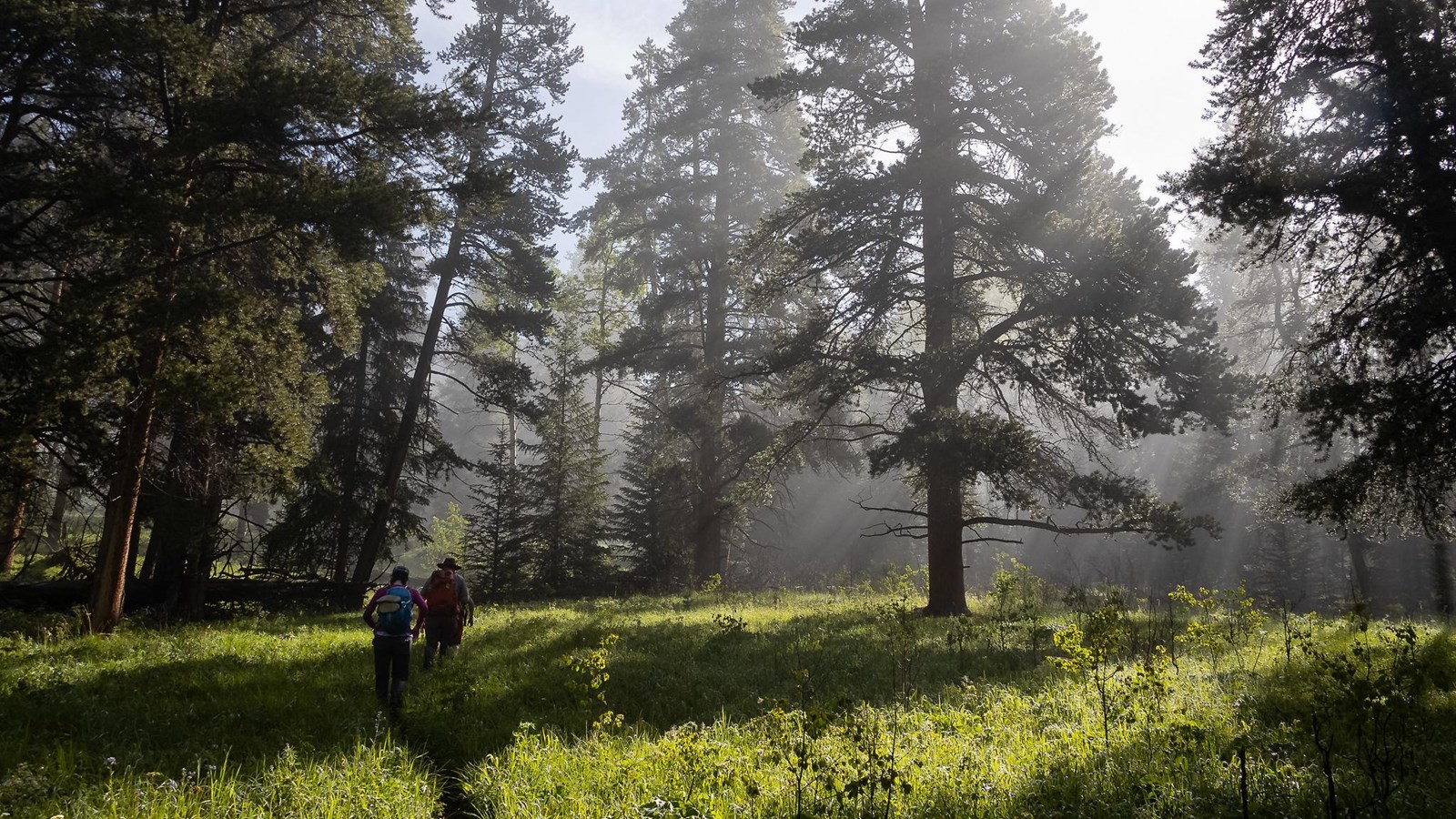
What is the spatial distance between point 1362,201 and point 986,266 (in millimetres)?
6188

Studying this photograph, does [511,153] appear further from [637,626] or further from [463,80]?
[637,626]

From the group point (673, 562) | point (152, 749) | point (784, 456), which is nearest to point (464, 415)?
point (673, 562)

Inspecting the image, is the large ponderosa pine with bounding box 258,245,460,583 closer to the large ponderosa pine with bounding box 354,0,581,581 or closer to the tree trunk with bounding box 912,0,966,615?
the large ponderosa pine with bounding box 354,0,581,581

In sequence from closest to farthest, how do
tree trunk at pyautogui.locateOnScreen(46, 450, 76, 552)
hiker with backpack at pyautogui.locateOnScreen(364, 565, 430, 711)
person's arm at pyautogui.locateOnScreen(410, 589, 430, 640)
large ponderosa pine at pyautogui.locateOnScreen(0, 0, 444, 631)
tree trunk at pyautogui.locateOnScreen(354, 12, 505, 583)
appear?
hiker with backpack at pyautogui.locateOnScreen(364, 565, 430, 711) → large ponderosa pine at pyautogui.locateOnScreen(0, 0, 444, 631) → person's arm at pyautogui.locateOnScreen(410, 589, 430, 640) → tree trunk at pyautogui.locateOnScreen(46, 450, 76, 552) → tree trunk at pyautogui.locateOnScreen(354, 12, 505, 583)

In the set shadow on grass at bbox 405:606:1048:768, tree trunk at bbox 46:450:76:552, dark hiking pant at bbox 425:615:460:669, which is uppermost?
tree trunk at bbox 46:450:76:552

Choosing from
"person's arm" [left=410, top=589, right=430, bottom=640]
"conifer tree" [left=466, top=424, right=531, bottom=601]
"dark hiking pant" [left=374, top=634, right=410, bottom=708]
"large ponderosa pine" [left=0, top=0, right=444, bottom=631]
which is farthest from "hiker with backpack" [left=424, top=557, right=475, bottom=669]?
"conifer tree" [left=466, top=424, right=531, bottom=601]

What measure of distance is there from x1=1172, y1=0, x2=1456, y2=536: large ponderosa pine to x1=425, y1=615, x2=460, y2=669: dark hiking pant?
1160 cm

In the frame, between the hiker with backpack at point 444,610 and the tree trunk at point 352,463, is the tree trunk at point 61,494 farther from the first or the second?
the tree trunk at point 352,463

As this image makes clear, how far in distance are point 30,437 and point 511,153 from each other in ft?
45.7

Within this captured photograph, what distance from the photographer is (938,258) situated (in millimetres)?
14359

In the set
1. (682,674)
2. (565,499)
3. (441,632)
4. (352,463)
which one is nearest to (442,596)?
(441,632)

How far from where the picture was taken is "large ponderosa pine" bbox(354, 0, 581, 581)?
63.1 feet

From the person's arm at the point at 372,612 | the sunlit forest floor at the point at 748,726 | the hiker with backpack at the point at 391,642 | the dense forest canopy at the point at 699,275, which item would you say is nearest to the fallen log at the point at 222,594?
the dense forest canopy at the point at 699,275

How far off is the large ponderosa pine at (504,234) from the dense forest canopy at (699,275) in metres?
0.11
